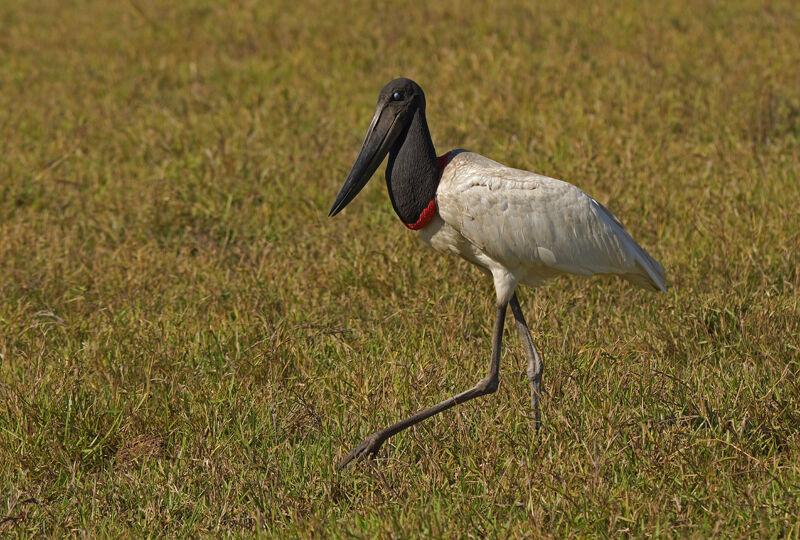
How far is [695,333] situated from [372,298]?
5.26ft

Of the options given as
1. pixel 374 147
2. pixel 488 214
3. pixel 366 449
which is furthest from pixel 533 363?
pixel 374 147

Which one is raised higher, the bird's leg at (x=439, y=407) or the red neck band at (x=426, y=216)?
the red neck band at (x=426, y=216)

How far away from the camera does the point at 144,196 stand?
6.39 m

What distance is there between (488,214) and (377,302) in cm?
135

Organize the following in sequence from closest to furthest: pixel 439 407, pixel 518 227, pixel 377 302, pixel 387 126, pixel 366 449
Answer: pixel 366 449 < pixel 439 407 < pixel 518 227 < pixel 387 126 < pixel 377 302

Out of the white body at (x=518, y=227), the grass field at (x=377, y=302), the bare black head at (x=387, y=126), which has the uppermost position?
the bare black head at (x=387, y=126)

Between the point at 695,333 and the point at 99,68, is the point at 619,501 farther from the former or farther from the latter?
the point at 99,68

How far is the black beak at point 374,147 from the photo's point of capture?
401cm

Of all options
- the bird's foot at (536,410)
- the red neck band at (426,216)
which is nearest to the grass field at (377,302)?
the bird's foot at (536,410)

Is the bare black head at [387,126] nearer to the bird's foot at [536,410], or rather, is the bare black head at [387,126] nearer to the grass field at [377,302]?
the grass field at [377,302]

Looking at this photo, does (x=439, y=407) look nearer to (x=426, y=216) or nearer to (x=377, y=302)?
(x=426, y=216)

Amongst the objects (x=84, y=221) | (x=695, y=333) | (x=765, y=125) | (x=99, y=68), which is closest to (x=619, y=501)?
(x=695, y=333)

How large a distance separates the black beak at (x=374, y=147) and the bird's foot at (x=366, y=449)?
933mm

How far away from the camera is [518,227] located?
387 cm
